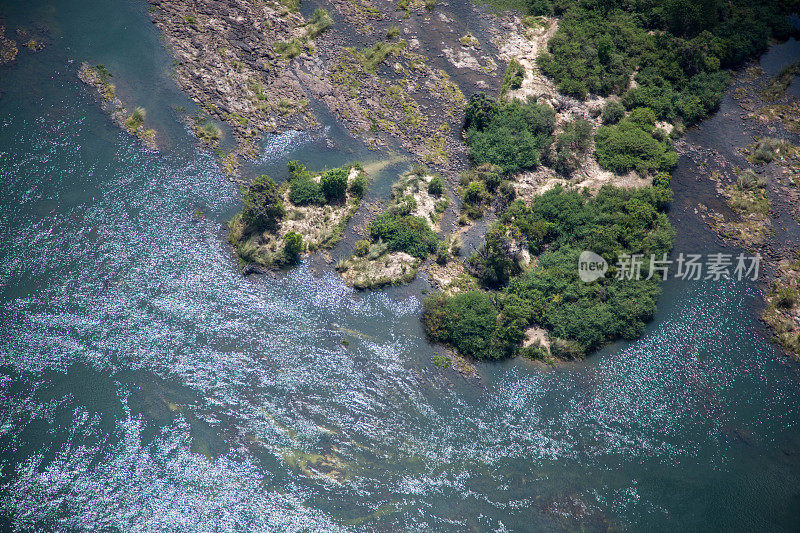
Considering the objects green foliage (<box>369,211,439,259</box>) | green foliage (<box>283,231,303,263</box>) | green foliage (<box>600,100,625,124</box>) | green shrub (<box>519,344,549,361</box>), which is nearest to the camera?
green shrub (<box>519,344,549,361</box>)

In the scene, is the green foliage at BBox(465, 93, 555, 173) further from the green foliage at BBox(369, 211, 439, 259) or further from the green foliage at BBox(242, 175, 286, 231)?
the green foliage at BBox(242, 175, 286, 231)

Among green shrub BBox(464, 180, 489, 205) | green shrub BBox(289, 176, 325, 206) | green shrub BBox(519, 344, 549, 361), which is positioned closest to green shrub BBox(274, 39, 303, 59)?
green shrub BBox(289, 176, 325, 206)

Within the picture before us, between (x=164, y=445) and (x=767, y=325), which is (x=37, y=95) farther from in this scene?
(x=767, y=325)

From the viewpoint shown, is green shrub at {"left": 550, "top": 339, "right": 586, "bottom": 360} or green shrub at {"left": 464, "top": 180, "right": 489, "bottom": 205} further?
green shrub at {"left": 464, "top": 180, "right": 489, "bottom": 205}

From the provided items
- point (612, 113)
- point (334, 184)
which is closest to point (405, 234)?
point (334, 184)

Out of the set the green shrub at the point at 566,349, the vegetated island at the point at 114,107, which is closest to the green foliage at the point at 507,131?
the green shrub at the point at 566,349

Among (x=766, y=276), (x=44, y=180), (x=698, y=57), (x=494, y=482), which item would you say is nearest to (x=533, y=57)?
(x=698, y=57)
